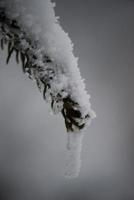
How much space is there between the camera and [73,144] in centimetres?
13

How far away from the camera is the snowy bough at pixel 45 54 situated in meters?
0.10

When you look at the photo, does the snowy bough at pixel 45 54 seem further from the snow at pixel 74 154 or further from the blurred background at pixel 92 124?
the blurred background at pixel 92 124

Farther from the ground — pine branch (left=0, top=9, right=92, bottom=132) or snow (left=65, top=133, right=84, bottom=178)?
pine branch (left=0, top=9, right=92, bottom=132)

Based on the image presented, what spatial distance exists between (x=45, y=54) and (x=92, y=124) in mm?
1028

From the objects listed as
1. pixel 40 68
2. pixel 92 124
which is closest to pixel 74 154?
pixel 40 68

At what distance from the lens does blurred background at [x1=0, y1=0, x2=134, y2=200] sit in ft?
3.42

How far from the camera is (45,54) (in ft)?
0.34

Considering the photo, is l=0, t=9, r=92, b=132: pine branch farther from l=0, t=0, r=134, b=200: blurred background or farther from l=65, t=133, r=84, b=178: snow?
l=0, t=0, r=134, b=200: blurred background

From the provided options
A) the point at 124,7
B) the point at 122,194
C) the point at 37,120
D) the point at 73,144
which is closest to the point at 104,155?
the point at 122,194

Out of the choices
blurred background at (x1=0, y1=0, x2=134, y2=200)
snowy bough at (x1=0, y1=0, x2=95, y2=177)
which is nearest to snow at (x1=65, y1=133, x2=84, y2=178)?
snowy bough at (x1=0, y1=0, x2=95, y2=177)

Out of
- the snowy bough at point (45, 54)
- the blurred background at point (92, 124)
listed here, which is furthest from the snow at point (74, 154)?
the blurred background at point (92, 124)

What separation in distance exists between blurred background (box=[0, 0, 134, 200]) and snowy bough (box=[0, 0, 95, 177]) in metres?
0.94

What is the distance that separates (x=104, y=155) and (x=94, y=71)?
35 cm

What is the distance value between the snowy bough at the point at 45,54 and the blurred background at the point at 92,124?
94 centimetres
